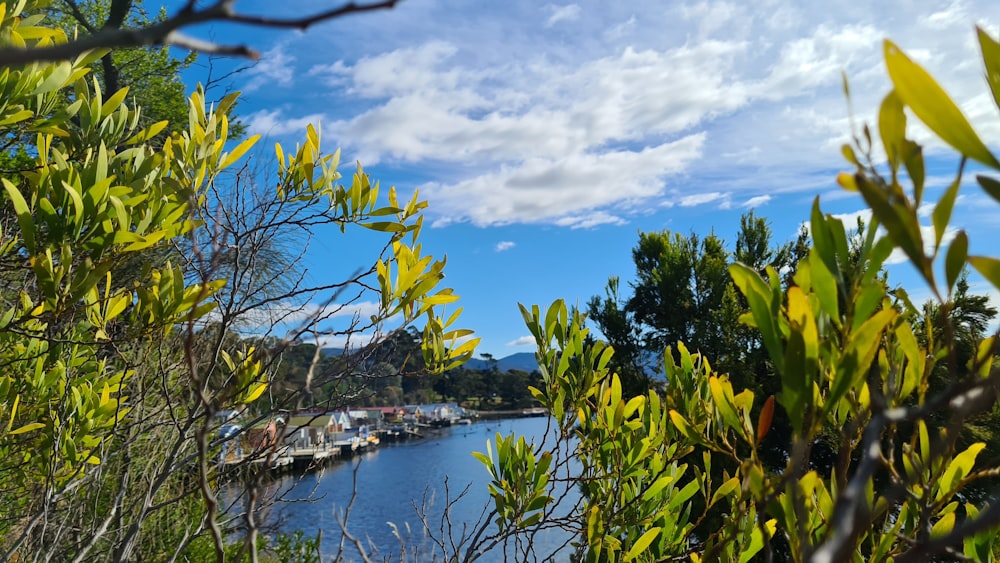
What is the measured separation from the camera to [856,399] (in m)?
0.90

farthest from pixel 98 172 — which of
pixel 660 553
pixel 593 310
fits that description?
pixel 593 310

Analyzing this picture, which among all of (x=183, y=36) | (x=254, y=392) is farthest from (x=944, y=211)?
(x=254, y=392)

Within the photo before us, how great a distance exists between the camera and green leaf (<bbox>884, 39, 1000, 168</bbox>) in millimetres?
462

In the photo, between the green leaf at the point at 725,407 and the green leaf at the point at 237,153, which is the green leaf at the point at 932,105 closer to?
the green leaf at the point at 725,407

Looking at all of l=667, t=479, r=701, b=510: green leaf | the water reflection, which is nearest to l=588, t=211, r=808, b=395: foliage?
the water reflection

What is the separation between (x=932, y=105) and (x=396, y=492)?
2500 centimetres

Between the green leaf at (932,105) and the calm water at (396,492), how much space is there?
6265mm

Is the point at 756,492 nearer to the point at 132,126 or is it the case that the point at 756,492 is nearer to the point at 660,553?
the point at 660,553

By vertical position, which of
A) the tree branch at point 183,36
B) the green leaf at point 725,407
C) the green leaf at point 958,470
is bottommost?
the green leaf at point 958,470

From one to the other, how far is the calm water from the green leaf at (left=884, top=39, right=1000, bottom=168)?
6265 millimetres

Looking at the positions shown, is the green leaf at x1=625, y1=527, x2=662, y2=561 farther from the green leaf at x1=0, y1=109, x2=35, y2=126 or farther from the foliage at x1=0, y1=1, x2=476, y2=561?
the green leaf at x1=0, y1=109, x2=35, y2=126

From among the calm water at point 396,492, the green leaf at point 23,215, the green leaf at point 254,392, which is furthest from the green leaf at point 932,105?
the calm water at point 396,492

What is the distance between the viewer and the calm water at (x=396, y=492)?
1342 centimetres

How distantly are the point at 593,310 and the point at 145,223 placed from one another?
1129 cm
